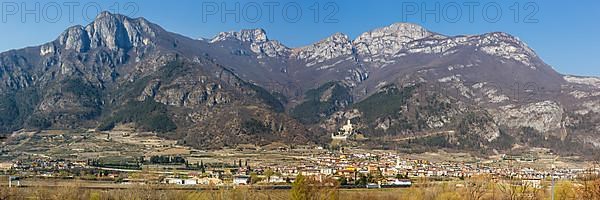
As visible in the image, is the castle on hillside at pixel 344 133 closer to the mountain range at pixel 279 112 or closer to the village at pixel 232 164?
the mountain range at pixel 279 112

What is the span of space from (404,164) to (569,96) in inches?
4194

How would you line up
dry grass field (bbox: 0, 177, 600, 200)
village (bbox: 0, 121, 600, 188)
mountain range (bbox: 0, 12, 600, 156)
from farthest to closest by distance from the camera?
mountain range (bbox: 0, 12, 600, 156)
village (bbox: 0, 121, 600, 188)
dry grass field (bbox: 0, 177, 600, 200)

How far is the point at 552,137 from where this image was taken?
5659 inches

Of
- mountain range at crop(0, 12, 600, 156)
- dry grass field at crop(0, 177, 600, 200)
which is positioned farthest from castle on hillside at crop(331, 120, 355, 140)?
dry grass field at crop(0, 177, 600, 200)

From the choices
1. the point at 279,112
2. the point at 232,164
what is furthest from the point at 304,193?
the point at 279,112

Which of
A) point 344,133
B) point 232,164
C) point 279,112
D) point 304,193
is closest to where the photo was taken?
point 304,193

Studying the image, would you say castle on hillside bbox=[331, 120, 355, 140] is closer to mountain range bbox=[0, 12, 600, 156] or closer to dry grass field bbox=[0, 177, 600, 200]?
mountain range bbox=[0, 12, 600, 156]

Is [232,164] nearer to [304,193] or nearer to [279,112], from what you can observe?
[304,193]

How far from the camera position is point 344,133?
156000 mm

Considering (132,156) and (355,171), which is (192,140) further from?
(355,171)

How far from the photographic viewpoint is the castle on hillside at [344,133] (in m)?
148

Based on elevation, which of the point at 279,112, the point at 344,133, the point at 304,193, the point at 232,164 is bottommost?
the point at 232,164

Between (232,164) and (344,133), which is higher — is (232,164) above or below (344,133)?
below

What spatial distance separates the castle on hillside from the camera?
148m
